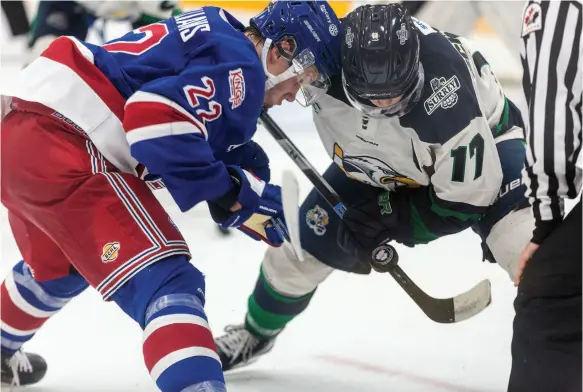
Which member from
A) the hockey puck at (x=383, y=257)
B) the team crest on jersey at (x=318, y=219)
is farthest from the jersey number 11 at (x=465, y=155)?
the team crest on jersey at (x=318, y=219)

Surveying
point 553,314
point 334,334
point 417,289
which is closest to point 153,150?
point 553,314

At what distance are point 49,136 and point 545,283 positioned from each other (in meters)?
Result: 0.92

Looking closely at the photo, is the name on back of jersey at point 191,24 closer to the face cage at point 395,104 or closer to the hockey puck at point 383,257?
the face cage at point 395,104

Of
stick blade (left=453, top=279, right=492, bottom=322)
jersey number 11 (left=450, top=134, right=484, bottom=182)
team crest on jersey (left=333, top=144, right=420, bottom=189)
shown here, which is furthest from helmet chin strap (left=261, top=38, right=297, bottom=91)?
Answer: stick blade (left=453, top=279, right=492, bottom=322)

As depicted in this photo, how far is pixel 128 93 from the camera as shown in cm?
149

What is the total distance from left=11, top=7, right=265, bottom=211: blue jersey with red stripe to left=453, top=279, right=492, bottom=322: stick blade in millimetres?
708

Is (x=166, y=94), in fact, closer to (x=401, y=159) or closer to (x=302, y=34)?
(x=302, y=34)

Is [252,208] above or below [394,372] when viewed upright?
above

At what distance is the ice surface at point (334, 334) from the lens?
1.90 metres

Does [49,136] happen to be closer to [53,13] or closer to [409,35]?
[409,35]

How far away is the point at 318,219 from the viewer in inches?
75.3

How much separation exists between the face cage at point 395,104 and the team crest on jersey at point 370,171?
15cm

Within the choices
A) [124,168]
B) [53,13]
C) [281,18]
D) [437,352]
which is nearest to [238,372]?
[437,352]

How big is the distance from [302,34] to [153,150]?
0.41m
